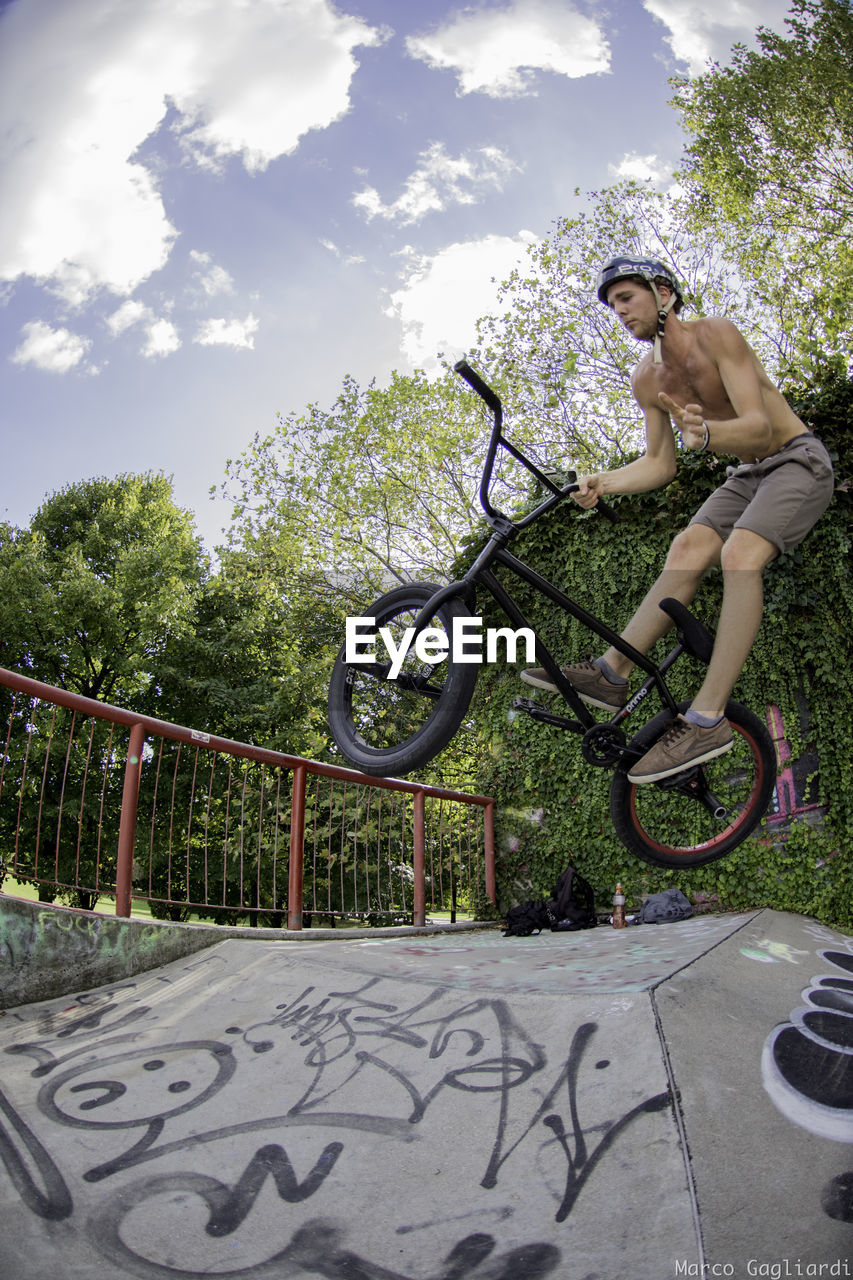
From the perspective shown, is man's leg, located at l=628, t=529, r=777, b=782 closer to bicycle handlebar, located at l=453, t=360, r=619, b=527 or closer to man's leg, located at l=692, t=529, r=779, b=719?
man's leg, located at l=692, t=529, r=779, b=719

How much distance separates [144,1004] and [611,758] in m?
2.90

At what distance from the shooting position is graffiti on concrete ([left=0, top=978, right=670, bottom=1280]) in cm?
241

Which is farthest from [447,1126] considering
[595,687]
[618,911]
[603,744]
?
[618,911]

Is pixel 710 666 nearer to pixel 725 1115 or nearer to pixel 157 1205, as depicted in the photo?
pixel 725 1115

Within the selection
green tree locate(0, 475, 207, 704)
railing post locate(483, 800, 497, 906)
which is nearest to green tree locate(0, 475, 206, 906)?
green tree locate(0, 475, 207, 704)

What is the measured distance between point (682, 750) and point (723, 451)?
115cm

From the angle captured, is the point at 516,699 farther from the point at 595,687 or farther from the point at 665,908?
the point at 665,908

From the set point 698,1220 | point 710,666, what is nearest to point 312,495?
point 710,666

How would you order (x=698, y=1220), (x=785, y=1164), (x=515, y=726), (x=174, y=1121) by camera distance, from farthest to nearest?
(x=515, y=726)
(x=174, y=1121)
(x=785, y=1164)
(x=698, y=1220)

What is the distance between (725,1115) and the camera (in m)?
2.67

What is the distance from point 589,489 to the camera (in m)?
3.12

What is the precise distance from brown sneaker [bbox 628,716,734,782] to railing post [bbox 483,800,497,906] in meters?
5.90

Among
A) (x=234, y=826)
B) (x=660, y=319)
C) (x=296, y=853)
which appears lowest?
(x=234, y=826)

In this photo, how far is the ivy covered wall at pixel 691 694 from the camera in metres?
6.98
